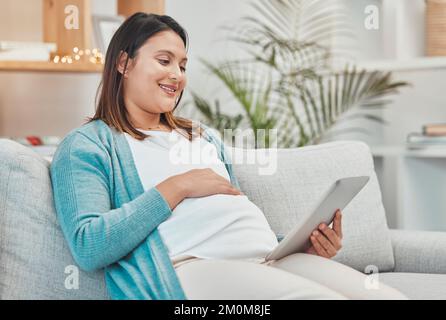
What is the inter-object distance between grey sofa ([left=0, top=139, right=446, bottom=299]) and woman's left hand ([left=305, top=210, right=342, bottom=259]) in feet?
0.82

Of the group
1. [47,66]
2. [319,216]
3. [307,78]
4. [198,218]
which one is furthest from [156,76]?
[307,78]

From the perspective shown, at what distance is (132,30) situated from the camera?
137 cm

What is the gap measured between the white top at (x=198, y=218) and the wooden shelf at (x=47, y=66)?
0.95 m

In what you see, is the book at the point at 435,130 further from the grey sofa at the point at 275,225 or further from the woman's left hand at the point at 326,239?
the woman's left hand at the point at 326,239

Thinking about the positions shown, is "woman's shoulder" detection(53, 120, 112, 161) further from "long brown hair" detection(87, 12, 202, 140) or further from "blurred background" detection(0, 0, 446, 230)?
"blurred background" detection(0, 0, 446, 230)

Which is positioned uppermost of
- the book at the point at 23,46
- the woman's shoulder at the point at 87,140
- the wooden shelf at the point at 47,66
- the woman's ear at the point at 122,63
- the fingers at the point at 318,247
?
the book at the point at 23,46

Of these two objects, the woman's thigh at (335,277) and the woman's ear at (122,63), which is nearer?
the woman's thigh at (335,277)

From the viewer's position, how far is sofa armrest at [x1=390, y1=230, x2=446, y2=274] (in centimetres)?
177

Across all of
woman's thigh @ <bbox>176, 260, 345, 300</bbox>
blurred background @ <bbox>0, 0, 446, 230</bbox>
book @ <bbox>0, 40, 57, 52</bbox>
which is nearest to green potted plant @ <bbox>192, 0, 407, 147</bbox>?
blurred background @ <bbox>0, 0, 446, 230</bbox>

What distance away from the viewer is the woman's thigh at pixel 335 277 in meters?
1.21

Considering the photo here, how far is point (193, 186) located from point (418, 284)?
23.3 inches

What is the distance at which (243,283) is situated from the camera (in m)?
1.15

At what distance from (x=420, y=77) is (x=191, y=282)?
2.24 m

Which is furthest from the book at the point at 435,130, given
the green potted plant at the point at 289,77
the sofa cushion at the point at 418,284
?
the sofa cushion at the point at 418,284
